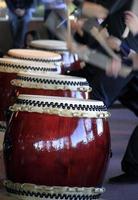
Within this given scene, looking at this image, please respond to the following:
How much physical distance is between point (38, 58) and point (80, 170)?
4.37 ft

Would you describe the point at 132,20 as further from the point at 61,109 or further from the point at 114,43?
the point at 61,109

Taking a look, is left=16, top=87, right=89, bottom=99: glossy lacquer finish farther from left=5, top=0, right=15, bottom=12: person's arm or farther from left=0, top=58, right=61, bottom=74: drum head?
left=5, top=0, right=15, bottom=12: person's arm

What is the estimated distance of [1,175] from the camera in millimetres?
2596

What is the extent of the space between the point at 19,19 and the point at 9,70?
Answer: 442 cm

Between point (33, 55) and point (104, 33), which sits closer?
point (104, 33)

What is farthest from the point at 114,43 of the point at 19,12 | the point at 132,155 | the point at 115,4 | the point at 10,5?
Answer: the point at 19,12

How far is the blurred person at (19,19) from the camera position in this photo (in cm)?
704

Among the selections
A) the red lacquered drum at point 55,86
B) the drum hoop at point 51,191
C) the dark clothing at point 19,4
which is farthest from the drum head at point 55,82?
the dark clothing at point 19,4

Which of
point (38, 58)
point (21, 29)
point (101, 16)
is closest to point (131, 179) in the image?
point (38, 58)

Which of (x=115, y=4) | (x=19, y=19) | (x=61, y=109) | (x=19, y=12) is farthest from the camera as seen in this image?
(x=19, y=19)

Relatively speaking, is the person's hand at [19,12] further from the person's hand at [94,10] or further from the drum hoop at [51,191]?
the drum hoop at [51,191]

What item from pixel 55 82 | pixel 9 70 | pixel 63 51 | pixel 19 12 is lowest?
pixel 19 12

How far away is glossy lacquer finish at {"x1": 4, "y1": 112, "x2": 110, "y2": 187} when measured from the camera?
7.14 ft

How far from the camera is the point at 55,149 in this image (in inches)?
85.8
